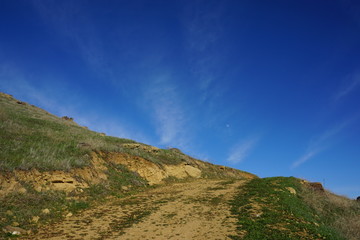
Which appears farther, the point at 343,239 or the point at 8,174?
the point at 8,174

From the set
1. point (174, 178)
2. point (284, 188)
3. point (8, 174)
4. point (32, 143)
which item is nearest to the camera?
point (8, 174)

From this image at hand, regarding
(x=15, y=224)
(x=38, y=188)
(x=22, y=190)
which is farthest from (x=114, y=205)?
(x=15, y=224)

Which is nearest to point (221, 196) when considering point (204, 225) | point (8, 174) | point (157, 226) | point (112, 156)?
point (204, 225)

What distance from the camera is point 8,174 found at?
13.6 meters

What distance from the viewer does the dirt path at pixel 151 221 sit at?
1023 cm

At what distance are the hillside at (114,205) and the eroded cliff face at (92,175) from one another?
61 millimetres

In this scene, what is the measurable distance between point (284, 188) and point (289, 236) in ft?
42.0

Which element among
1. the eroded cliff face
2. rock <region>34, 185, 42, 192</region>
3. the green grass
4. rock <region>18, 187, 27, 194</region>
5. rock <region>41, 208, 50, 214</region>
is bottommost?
the green grass

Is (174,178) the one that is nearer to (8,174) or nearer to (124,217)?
(124,217)

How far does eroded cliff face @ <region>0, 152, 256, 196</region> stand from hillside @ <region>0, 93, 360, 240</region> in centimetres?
6

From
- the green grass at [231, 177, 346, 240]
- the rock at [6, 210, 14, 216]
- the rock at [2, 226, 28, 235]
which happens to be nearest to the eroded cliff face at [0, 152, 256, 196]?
the rock at [6, 210, 14, 216]

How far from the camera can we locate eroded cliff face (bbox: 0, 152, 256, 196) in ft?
44.9

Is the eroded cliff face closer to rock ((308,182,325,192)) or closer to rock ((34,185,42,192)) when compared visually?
rock ((34,185,42,192))

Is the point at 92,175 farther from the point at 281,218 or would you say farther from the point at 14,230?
the point at 281,218
